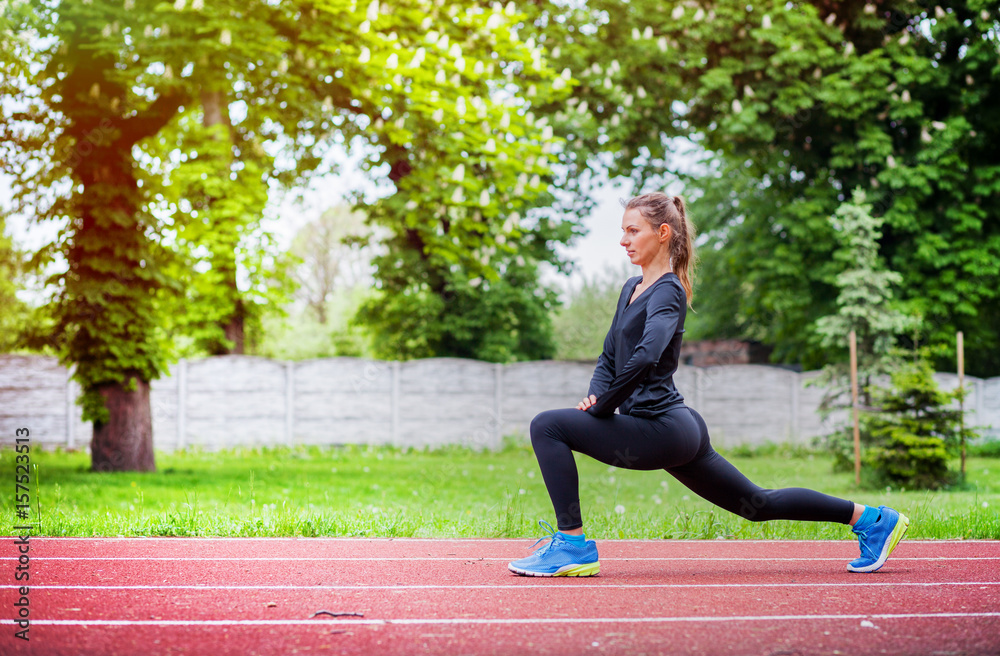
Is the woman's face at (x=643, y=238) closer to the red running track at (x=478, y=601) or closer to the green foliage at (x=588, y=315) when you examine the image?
the red running track at (x=478, y=601)

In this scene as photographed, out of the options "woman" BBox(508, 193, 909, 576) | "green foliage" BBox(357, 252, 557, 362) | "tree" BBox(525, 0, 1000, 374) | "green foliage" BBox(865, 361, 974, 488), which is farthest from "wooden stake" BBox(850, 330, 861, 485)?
"green foliage" BBox(357, 252, 557, 362)

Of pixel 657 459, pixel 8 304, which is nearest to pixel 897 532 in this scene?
pixel 657 459

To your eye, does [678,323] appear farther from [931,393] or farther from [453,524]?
[931,393]

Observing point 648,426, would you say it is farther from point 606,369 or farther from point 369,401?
point 369,401

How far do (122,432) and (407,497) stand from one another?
201 inches

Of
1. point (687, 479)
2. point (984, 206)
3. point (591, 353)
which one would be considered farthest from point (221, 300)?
point (591, 353)

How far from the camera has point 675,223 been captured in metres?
4.93

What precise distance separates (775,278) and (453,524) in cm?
1791

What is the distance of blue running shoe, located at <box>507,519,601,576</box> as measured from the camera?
4977 mm

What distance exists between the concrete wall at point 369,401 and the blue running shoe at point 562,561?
1565 cm

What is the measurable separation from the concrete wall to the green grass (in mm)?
706

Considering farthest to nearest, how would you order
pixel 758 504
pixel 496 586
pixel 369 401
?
pixel 369 401 < pixel 758 504 < pixel 496 586

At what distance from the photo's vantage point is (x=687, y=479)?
198 inches

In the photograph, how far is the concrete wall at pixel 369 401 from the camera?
19.9 metres
